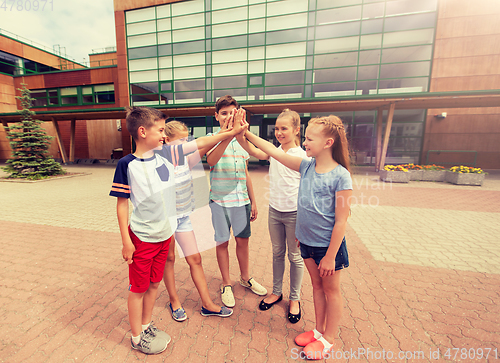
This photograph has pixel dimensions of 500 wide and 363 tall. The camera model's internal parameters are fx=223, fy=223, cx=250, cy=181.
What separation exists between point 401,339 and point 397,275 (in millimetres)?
1193

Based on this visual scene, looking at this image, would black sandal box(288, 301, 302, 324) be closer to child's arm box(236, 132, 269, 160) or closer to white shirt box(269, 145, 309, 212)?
white shirt box(269, 145, 309, 212)

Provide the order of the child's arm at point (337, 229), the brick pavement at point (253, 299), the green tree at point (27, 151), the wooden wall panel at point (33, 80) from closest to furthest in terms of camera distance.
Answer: the child's arm at point (337, 229) → the brick pavement at point (253, 299) → the green tree at point (27, 151) → the wooden wall panel at point (33, 80)

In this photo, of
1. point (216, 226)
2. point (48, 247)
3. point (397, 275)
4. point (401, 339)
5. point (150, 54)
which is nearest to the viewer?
point (401, 339)

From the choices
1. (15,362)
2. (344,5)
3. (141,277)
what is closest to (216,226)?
(141,277)

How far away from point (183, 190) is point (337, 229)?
1.29 meters

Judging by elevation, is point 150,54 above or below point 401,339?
above

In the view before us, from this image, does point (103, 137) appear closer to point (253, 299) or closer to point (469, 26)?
point (253, 299)

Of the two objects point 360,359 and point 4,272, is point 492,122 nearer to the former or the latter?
point 360,359

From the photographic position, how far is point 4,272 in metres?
2.97

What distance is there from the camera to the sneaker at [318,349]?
177cm

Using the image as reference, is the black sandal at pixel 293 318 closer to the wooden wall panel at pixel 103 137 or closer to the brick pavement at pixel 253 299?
the brick pavement at pixel 253 299

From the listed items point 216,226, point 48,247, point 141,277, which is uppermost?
point 216,226

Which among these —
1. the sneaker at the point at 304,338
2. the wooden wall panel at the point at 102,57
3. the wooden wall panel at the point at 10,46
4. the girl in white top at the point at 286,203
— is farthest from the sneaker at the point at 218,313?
the wooden wall panel at the point at 10,46

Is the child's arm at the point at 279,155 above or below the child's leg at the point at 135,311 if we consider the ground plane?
above
